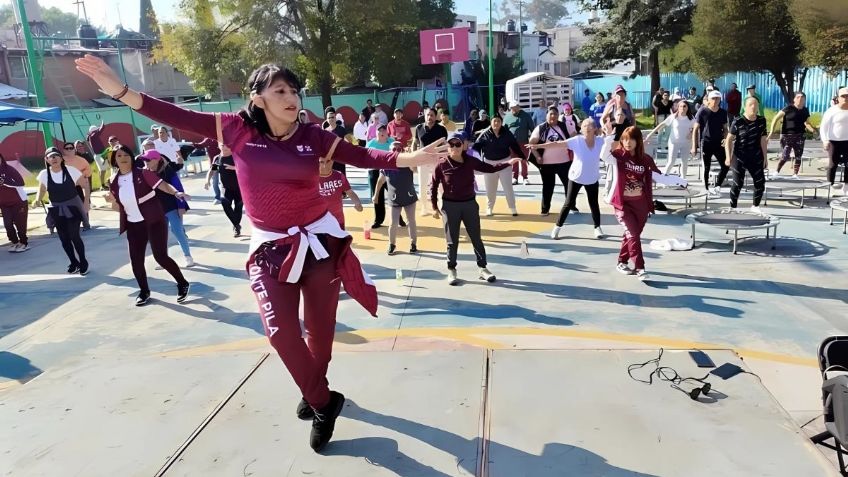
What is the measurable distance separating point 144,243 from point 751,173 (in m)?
8.66

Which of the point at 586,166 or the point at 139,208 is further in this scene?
the point at 586,166

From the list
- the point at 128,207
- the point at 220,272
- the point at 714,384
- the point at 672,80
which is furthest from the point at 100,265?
the point at 672,80

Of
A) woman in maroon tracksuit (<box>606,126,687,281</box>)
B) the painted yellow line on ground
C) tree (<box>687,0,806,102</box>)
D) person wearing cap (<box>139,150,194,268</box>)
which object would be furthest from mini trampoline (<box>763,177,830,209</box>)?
tree (<box>687,0,806,102</box>)

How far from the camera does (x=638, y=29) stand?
3241 cm

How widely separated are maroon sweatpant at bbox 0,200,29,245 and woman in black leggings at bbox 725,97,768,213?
37.2 ft

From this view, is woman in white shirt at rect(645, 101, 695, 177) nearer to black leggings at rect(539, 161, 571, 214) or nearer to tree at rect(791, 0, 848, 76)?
black leggings at rect(539, 161, 571, 214)

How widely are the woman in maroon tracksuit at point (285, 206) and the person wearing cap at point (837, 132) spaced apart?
1029 centimetres

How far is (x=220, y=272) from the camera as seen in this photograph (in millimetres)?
8844

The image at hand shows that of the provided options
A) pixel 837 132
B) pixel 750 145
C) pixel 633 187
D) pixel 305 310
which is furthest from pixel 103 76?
pixel 837 132

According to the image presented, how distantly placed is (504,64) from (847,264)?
4593 centimetres

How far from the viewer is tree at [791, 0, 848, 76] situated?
17625 mm

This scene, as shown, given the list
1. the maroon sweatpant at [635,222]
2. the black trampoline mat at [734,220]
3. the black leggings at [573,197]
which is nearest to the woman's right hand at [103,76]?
the maroon sweatpant at [635,222]

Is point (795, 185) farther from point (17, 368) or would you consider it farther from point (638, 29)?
point (638, 29)

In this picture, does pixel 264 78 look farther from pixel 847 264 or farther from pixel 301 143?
pixel 847 264
